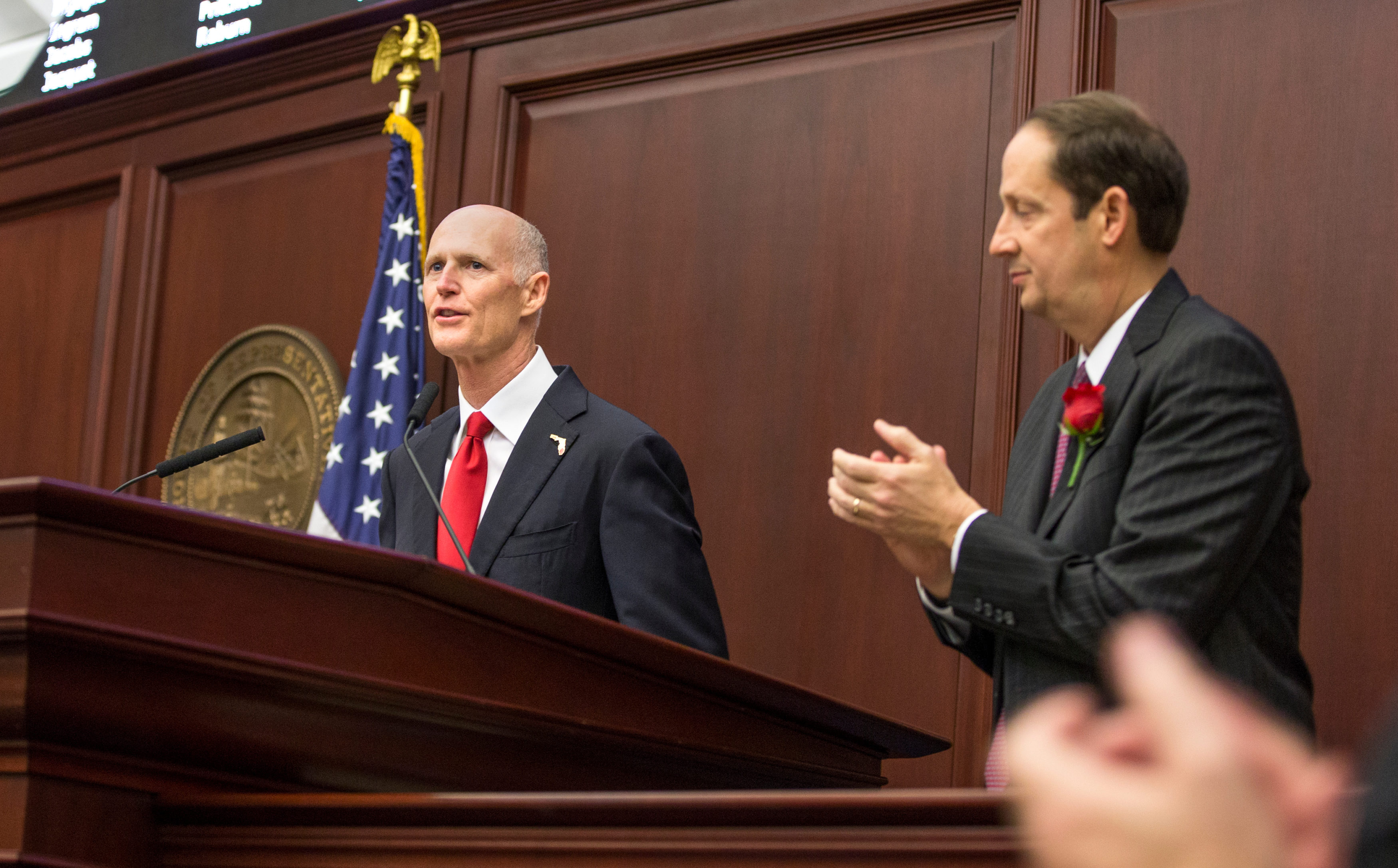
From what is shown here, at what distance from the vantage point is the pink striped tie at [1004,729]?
197 cm

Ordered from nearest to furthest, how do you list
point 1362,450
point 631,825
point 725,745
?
point 631,825 → point 725,745 → point 1362,450

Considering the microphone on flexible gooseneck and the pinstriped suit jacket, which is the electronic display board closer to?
the microphone on flexible gooseneck

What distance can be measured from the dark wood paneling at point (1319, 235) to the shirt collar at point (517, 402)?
156 centimetres

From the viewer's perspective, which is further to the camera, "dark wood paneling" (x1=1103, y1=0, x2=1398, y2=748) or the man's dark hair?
"dark wood paneling" (x1=1103, y1=0, x2=1398, y2=748)

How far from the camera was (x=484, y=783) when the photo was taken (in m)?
1.92

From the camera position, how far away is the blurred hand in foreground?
18.8 inches

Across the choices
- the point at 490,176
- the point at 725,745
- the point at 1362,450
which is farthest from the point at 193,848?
the point at 490,176

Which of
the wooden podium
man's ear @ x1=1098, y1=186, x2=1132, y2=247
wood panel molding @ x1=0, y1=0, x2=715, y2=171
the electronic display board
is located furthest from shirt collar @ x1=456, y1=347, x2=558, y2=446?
the electronic display board

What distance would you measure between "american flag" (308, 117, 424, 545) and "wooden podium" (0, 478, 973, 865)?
2588 mm

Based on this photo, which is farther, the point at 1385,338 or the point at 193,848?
the point at 1385,338

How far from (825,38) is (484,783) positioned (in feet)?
9.55

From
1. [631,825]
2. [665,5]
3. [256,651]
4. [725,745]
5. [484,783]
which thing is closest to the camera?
[631,825]

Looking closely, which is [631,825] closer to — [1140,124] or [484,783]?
[484,783]

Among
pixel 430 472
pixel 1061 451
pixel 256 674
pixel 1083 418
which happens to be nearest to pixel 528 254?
pixel 430 472
